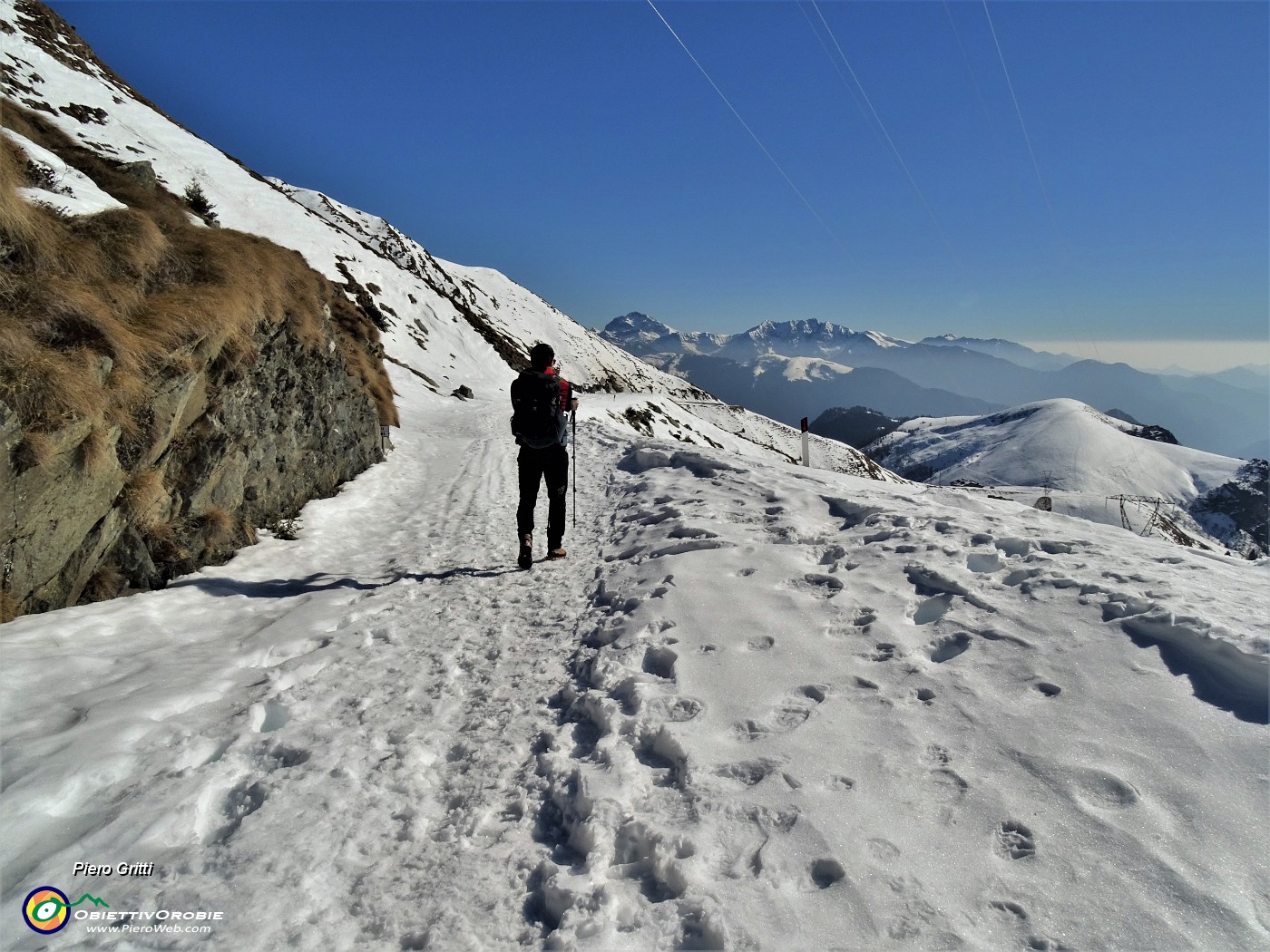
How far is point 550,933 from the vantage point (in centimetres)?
286

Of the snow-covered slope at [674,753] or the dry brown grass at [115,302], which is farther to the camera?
the dry brown grass at [115,302]

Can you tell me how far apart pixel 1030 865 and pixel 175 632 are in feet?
22.8

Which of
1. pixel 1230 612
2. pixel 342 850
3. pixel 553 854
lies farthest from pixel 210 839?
pixel 1230 612

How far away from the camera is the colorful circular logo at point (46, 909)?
2717 millimetres

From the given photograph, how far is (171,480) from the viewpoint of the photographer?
283 inches

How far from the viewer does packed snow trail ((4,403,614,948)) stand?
301 cm

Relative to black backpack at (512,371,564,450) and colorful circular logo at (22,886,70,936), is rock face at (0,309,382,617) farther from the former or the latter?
black backpack at (512,371,564,450)

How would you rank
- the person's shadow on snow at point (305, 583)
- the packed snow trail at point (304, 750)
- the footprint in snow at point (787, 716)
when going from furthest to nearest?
the person's shadow on snow at point (305, 583), the footprint in snow at point (787, 716), the packed snow trail at point (304, 750)

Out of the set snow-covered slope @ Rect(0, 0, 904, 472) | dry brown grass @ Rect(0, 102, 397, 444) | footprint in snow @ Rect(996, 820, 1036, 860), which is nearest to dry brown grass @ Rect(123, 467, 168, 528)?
dry brown grass @ Rect(0, 102, 397, 444)

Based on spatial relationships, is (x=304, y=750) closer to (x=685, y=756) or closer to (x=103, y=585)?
(x=685, y=756)

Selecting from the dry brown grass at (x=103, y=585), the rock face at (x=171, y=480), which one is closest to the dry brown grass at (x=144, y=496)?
the rock face at (x=171, y=480)

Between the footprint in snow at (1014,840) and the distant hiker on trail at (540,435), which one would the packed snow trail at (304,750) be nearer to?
the distant hiker on trail at (540,435)

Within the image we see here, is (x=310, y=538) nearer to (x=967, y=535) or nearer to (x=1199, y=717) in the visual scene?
(x=967, y=535)

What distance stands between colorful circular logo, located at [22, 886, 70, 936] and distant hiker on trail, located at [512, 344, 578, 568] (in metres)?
5.63
